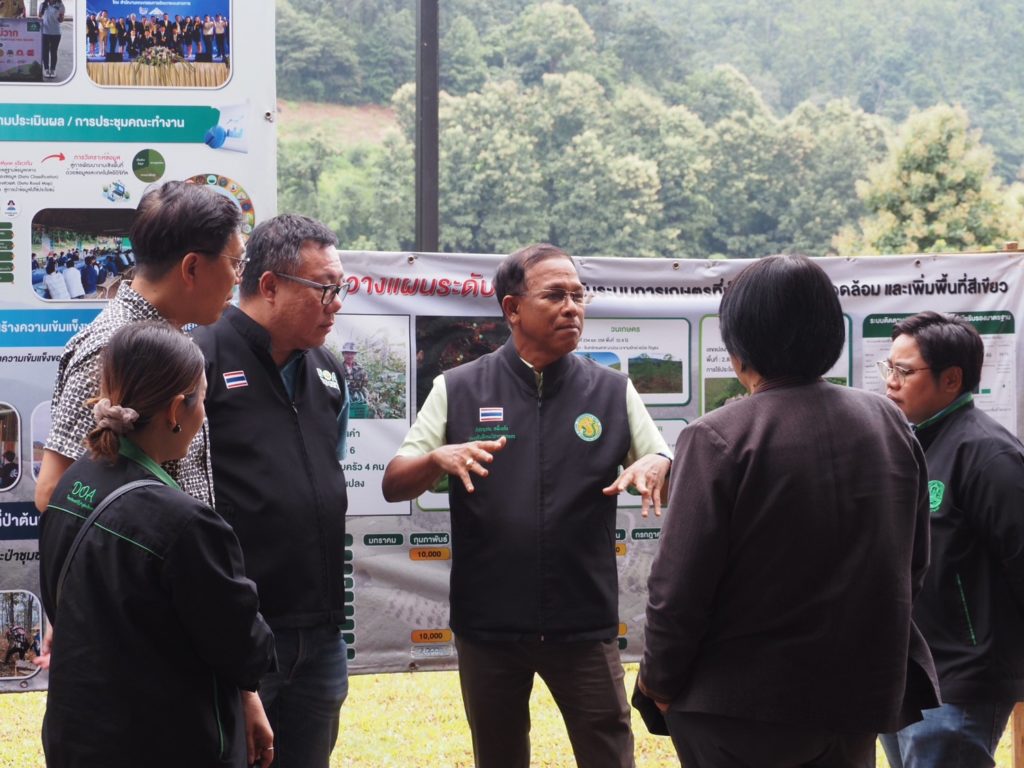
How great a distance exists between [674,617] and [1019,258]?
2963 millimetres

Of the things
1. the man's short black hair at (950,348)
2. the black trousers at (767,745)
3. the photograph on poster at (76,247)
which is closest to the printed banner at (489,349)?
the photograph on poster at (76,247)

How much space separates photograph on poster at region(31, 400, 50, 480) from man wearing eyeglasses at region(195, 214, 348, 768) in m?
1.01

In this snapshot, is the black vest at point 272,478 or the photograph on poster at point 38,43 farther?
the photograph on poster at point 38,43

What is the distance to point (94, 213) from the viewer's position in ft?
11.2

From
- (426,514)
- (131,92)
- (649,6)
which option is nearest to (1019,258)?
(426,514)

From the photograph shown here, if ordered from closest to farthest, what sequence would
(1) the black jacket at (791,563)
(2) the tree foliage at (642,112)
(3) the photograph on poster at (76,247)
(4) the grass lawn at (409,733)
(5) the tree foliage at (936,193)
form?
(1) the black jacket at (791,563) → (3) the photograph on poster at (76,247) → (4) the grass lawn at (409,733) → (5) the tree foliage at (936,193) → (2) the tree foliage at (642,112)

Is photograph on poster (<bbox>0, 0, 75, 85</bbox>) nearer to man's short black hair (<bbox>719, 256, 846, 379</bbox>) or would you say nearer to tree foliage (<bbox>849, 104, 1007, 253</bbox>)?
man's short black hair (<bbox>719, 256, 846, 379</bbox>)

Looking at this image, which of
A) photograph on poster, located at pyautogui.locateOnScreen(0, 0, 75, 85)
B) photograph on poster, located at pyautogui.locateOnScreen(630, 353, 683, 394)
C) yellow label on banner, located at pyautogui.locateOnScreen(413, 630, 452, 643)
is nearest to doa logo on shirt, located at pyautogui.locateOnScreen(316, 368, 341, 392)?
photograph on poster, located at pyautogui.locateOnScreen(0, 0, 75, 85)

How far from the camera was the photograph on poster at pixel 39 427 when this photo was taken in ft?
11.5

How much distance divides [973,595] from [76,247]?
275 centimetres

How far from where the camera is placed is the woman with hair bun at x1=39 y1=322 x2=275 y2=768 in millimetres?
1913

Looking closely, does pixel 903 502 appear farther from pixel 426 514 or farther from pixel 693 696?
pixel 426 514

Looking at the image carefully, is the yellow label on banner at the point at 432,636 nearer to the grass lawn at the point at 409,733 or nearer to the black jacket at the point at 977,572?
the grass lawn at the point at 409,733

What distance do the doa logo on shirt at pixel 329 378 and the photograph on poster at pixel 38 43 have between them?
1.28 metres
